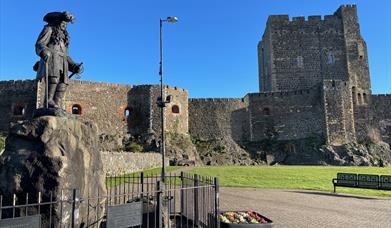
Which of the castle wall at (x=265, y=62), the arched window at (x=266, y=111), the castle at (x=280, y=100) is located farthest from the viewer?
the castle wall at (x=265, y=62)

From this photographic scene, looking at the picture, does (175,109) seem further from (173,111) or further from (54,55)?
(54,55)

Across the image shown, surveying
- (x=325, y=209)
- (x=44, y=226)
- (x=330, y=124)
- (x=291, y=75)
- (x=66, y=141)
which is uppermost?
(x=291, y=75)

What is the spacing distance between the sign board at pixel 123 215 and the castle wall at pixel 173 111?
1088 inches

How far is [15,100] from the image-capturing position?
31141 mm

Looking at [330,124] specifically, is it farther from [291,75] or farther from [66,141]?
[66,141]

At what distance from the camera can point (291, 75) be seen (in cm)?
4106

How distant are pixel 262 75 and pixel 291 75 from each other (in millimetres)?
5932

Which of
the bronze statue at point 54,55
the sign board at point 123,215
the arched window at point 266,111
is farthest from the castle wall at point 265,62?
the sign board at point 123,215

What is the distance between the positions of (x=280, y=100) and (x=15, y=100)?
94.3 feet

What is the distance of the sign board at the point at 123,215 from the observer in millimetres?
4582

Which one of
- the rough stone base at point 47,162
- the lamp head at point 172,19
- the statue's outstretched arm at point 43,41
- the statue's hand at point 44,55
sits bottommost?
the rough stone base at point 47,162

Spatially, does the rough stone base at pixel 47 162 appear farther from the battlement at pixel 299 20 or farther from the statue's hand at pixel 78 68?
the battlement at pixel 299 20

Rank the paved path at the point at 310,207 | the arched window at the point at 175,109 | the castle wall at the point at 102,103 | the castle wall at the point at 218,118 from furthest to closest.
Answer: the castle wall at the point at 218,118 < the arched window at the point at 175,109 < the castle wall at the point at 102,103 < the paved path at the point at 310,207

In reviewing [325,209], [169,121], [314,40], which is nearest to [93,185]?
[325,209]
